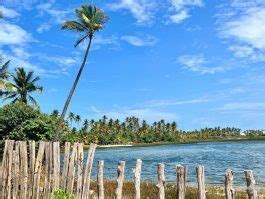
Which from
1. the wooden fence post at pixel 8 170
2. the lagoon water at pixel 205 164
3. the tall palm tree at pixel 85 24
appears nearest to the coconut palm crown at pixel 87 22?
the tall palm tree at pixel 85 24

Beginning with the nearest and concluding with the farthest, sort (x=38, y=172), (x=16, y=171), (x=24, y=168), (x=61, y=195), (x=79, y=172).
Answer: (x=61, y=195) < (x=79, y=172) < (x=38, y=172) < (x=24, y=168) < (x=16, y=171)

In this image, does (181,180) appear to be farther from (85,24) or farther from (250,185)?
(85,24)

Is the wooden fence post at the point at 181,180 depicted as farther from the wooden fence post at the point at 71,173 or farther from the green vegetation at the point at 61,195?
the wooden fence post at the point at 71,173

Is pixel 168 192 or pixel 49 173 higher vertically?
pixel 49 173

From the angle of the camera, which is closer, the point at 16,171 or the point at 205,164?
the point at 16,171

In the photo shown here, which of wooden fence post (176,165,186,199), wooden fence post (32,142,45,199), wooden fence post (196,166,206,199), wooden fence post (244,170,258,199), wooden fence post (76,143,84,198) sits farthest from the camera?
wooden fence post (32,142,45,199)

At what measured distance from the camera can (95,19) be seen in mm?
44125

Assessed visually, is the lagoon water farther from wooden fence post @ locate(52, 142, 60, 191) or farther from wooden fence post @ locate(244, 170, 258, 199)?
wooden fence post @ locate(244, 170, 258, 199)

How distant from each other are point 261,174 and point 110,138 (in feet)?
449

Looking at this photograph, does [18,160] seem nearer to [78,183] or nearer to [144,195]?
[78,183]

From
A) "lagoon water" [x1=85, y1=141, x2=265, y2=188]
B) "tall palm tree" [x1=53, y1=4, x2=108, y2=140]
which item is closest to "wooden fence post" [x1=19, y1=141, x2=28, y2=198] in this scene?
"lagoon water" [x1=85, y1=141, x2=265, y2=188]

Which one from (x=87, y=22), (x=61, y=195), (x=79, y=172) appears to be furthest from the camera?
(x=87, y=22)

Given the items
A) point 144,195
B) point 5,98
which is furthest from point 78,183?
point 5,98

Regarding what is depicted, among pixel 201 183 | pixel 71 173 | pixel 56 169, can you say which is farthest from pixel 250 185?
pixel 56 169
